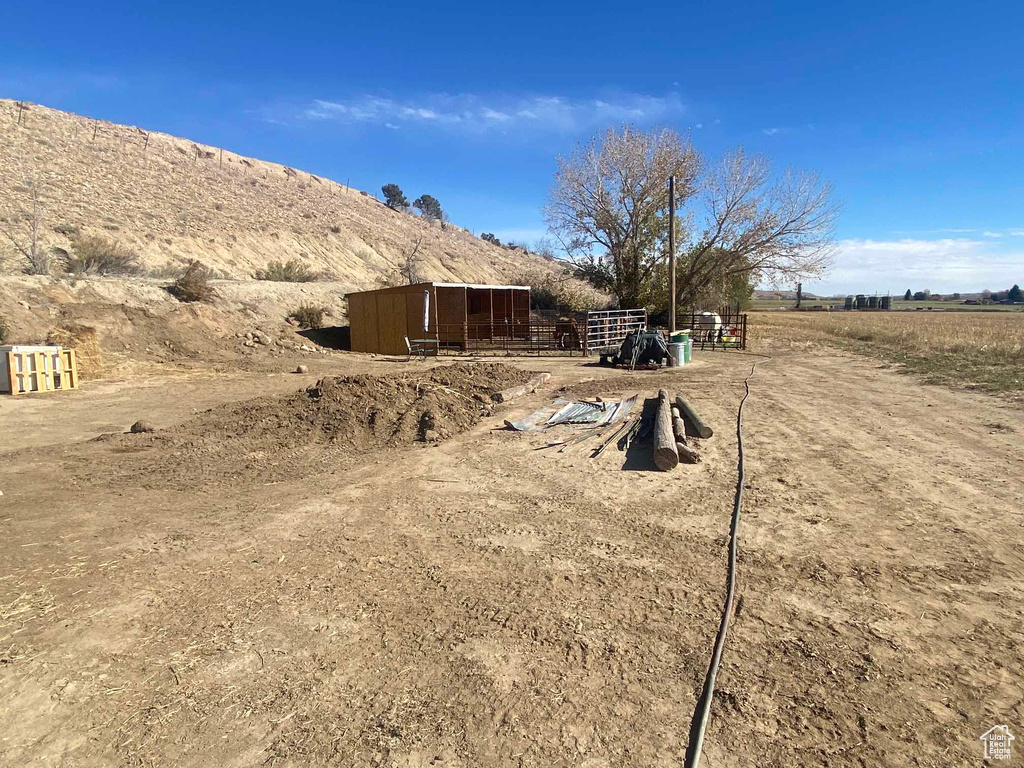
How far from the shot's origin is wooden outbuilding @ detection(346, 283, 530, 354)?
2306cm

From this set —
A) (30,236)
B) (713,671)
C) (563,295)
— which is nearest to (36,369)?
(713,671)

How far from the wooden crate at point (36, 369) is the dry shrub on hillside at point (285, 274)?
19.3 metres

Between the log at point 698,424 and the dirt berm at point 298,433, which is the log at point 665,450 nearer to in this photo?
the log at point 698,424

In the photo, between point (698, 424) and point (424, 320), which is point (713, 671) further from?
point (424, 320)

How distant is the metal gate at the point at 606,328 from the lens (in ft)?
73.9

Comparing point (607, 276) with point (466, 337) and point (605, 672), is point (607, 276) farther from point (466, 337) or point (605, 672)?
point (605, 672)

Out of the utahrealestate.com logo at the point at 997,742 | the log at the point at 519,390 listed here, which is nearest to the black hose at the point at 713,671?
the utahrealestate.com logo at the point at 997,742

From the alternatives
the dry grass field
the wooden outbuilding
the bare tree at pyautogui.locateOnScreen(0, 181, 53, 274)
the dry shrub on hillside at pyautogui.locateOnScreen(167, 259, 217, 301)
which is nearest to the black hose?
the dry grass field

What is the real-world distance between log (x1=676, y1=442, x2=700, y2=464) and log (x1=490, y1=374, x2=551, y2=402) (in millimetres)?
4679

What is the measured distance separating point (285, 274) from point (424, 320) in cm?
1526

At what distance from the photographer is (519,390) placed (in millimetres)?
12086

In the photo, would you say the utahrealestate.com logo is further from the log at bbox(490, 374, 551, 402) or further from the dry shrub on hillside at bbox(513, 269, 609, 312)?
the dry shrub on hillside at bbox(513, 269, 609, 312)

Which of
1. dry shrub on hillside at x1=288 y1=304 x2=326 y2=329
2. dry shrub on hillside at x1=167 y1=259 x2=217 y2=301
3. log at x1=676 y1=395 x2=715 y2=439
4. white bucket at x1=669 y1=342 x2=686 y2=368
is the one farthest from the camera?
dry shrub on hillside at x1=288 y1=304 x2=326 y2=329

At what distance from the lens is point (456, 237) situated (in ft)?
226
